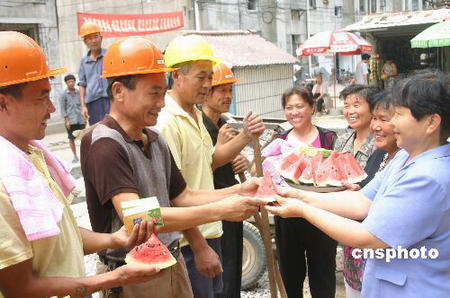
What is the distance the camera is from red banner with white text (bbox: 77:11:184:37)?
15969 mm

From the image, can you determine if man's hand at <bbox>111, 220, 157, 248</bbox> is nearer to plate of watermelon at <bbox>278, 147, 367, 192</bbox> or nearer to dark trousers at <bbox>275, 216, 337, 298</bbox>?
plate of watermelon at <bbox>278, 147, 367, 192</bbox>

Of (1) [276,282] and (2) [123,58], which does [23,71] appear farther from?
(1) [276,282]

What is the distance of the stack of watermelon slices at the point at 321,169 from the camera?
3.60m

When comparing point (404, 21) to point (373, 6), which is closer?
point (404, 21)

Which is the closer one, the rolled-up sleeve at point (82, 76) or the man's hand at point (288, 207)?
the man's hand at point (288, 207)

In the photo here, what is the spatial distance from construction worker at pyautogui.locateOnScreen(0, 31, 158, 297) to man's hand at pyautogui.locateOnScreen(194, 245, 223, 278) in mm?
931

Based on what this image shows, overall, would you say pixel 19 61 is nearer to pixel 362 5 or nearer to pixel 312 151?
pixel 312 151

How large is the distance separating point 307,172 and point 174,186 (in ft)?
3.89

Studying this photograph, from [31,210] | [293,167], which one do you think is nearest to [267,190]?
[293,167]

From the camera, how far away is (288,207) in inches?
111

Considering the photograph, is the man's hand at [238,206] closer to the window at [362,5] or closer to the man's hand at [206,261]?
the man's hand at [206,261]

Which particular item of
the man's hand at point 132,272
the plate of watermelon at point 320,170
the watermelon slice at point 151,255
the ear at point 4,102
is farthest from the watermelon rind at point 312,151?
the ear at point 4,102

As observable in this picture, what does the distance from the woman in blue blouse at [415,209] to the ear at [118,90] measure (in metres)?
1.39

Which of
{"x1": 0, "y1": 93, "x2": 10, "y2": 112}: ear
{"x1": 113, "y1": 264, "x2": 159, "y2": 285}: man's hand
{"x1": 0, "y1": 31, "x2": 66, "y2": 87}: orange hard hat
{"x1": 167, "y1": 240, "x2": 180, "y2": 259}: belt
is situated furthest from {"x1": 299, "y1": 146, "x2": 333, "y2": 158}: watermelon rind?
{"x1": 0, "y1": 93, "x2": 10, "y2": 112}: ear
